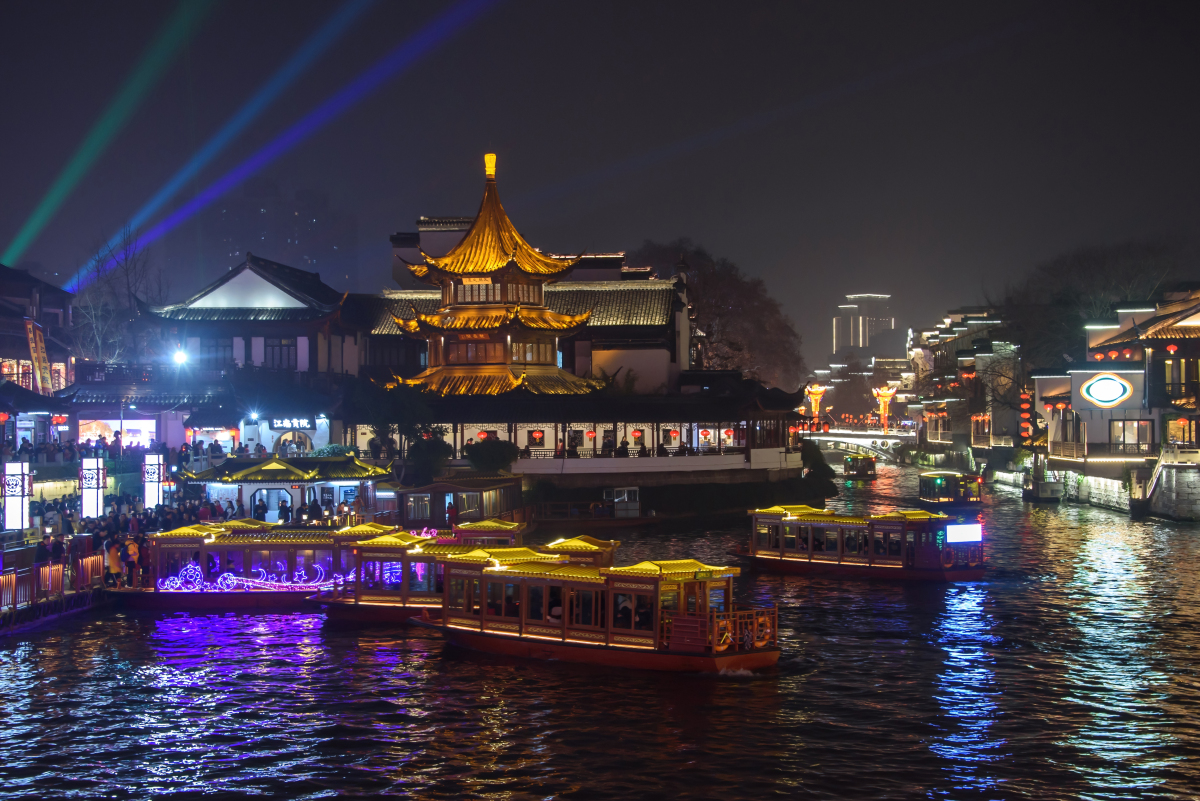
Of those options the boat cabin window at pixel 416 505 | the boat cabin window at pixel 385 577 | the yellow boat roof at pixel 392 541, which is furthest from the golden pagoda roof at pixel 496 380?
the boat cabin window at pixel 385 577

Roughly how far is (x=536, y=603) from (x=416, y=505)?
763 inches

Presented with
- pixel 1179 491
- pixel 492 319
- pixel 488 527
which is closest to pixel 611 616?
pixel 488 527

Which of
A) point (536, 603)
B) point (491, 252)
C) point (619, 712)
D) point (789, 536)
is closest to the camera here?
point (619, 712)

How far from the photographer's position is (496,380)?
69.2 metres

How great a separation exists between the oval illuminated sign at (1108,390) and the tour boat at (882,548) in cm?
3195

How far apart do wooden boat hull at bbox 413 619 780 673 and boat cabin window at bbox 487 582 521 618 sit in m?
0.62

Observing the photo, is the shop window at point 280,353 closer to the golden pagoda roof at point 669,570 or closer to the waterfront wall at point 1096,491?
the golden pagoda roof at point 669,570

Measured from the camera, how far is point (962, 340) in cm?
13850

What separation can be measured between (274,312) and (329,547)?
36.9 meters

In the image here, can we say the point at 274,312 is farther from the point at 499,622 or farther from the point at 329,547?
the point at 499,622

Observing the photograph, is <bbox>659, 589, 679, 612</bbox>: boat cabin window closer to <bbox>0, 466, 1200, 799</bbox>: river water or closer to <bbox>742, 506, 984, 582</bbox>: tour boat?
<bbox>0, 466, 1200, 799</bbox>: river water

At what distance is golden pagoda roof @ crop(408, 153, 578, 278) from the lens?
72.0 m

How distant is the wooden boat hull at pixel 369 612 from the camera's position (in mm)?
32891

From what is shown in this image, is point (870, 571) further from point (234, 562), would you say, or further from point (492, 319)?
point (492, 319)
